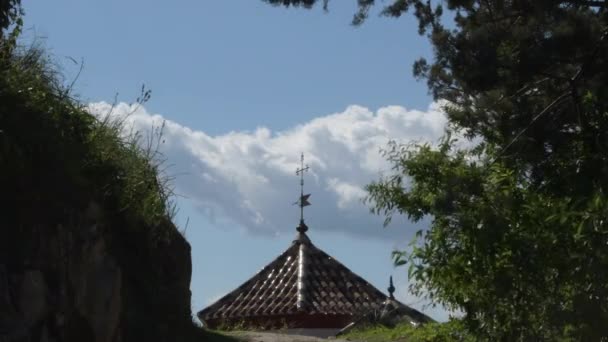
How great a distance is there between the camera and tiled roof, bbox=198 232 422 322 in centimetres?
2055

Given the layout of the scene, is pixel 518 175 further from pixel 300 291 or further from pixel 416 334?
pixel 300 291

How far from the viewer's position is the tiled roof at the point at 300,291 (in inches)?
809

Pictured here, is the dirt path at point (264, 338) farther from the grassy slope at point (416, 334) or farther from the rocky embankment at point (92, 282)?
the rocky embankment at point (92, 282)

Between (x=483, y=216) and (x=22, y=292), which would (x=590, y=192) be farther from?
(x=22, y=292)

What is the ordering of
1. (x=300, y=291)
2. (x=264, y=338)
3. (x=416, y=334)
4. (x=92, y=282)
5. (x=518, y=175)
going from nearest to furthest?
(x=92, y=282), (x=518, y=175), (x=264, y=338), (x=416, y=334), (x=300, y=291)

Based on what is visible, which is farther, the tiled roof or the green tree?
the tiled roof

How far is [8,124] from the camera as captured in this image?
290 inches

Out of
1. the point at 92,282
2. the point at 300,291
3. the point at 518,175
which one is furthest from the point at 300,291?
the point at 92,282

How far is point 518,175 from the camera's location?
10305 millimetres

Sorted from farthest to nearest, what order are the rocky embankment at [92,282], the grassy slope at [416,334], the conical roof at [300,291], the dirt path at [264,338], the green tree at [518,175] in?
the conical roof at [300,291] → the dirt path at [264,338] → the grassy slope at [416,334] → the green tree at [518,175] → the rocky embankment at [92,282]

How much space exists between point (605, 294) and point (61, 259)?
3811mm

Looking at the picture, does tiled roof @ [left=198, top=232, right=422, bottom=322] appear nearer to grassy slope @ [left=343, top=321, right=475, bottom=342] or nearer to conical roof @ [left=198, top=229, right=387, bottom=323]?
conical roof @ [left=198, top=229, right=387, bottom=323]

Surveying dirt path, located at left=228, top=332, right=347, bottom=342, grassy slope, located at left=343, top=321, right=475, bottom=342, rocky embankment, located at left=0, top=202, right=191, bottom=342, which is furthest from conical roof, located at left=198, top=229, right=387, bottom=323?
rocky embankment, located at left=0, top=202, right=191, bottom=342

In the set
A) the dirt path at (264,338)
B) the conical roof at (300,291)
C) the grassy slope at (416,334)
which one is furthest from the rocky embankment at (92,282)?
the conical roof at (300,291)
